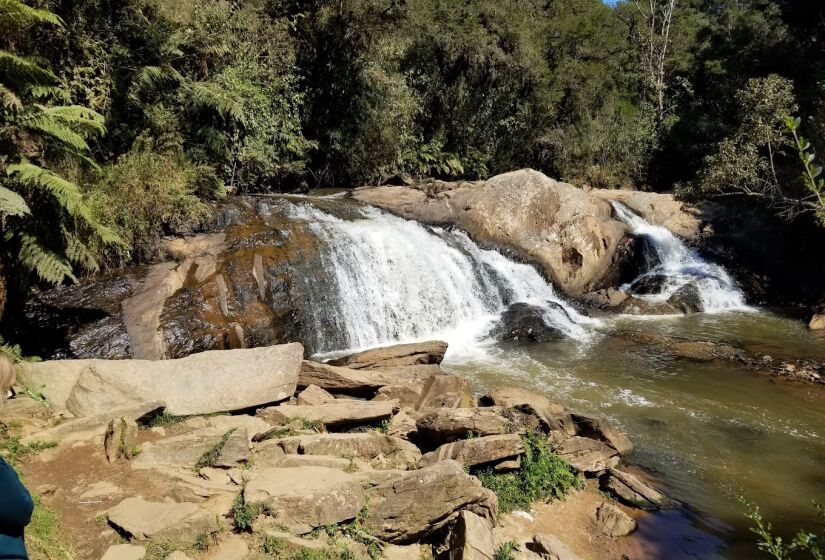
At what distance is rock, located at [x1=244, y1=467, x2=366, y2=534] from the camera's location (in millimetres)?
4281

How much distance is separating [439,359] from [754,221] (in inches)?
560

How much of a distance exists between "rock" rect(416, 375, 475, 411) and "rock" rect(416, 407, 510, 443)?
82 centimetres

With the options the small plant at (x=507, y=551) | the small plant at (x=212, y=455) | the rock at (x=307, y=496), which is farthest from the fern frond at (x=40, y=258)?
the small plant at (x=507, y=551)

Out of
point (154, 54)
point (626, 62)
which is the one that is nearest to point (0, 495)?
point (154, 54)

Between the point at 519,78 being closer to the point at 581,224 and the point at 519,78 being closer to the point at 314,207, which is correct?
the point at 581,224

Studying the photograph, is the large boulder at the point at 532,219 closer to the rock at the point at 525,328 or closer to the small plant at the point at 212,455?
the rock at the point at 525,328

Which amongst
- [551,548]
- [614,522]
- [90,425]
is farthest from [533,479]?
[90,425]

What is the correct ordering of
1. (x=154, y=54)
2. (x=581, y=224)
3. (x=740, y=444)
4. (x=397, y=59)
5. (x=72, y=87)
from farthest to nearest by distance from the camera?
(x=397, y=59) < (x=581, y=224) < (x=154, y=54) < (x=72, y=87) < (x=740, y=444)

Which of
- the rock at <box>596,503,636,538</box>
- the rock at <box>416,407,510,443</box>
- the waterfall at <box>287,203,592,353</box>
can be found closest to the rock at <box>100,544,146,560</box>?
the rock at <box>416,407,510,443</box>

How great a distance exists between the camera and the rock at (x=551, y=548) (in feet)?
15.3

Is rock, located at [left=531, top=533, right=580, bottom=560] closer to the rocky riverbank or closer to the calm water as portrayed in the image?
the rocky riverbank

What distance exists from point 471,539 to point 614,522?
214 centimetres

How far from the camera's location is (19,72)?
657cm

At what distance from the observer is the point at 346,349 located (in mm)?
10508
